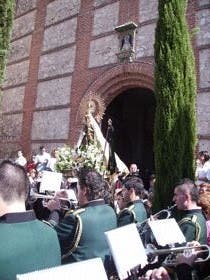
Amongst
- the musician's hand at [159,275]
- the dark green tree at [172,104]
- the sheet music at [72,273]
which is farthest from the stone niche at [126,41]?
the sheet music at [72,273]

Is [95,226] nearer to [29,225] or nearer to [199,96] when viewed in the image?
[29,225]

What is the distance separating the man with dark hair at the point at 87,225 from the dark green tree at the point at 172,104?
329 centimetres

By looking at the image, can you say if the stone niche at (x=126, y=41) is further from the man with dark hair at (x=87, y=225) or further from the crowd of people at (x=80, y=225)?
the man with dark hair at (x=87, y=225)

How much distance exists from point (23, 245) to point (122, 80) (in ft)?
36.0

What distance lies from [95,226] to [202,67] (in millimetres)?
8374

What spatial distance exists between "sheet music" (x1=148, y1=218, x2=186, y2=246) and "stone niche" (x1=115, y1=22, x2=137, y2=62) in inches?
376

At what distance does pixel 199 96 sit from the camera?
1075 centimetres

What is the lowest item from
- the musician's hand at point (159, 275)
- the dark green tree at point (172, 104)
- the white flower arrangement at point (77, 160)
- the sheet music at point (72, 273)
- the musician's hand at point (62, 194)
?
the musician's hand at point (159, 275)

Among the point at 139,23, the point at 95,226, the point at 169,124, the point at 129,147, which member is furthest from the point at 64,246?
the point at 129,147

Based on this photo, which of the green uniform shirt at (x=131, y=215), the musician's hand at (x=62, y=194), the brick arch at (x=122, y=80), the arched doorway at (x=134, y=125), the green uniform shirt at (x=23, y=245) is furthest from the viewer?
the arched doorway at (x=134, y=125)

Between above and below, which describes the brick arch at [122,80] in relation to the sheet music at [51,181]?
above

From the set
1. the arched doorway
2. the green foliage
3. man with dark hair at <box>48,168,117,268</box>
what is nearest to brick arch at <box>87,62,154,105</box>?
the arched doorway

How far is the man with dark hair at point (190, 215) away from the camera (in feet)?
12.7

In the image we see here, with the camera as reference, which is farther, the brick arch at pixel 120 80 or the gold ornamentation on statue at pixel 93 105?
the gold ornamentation on statue at pixel 93 105
